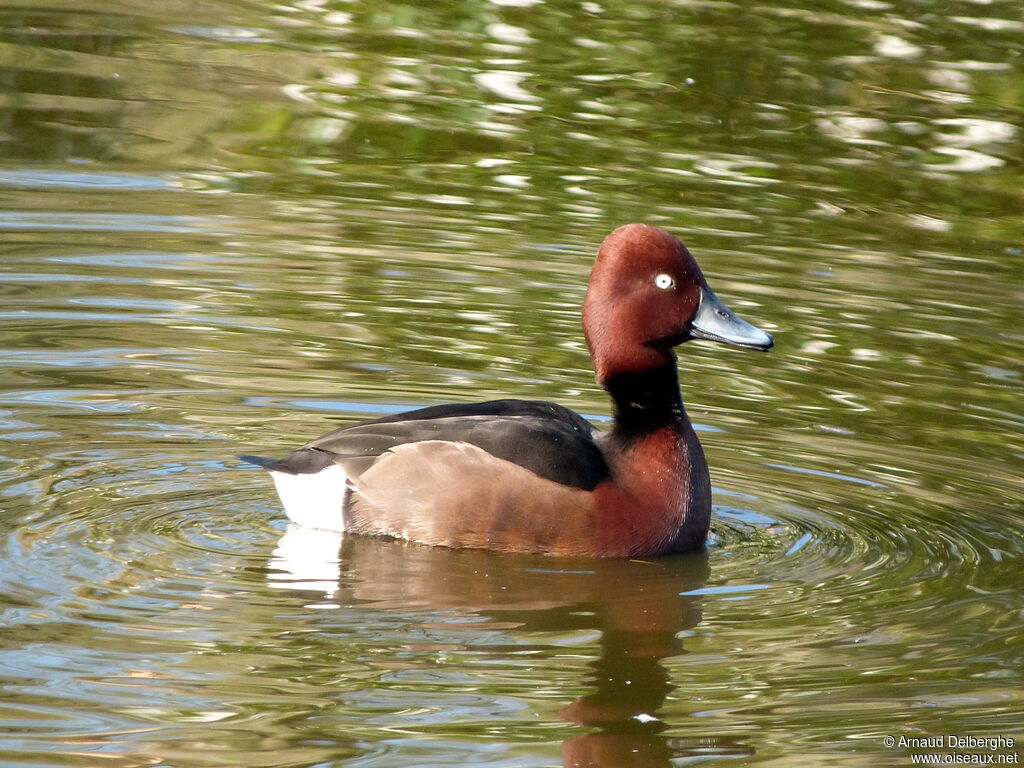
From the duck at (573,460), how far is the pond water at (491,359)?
0.14 meters

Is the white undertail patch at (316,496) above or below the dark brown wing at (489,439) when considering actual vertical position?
below

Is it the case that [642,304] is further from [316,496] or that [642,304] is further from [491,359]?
[491,359]

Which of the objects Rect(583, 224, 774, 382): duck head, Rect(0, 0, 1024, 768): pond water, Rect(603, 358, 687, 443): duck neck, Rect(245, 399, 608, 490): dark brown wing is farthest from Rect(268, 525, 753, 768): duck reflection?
Rect(583, 224, 774, 382): duck head

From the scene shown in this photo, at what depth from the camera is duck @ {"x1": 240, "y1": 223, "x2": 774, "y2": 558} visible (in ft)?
22.9

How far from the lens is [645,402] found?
7316 millimetres

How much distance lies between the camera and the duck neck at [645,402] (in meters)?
7.27

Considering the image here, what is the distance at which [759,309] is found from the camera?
10273 millimetres

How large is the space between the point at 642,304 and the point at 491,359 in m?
2.15

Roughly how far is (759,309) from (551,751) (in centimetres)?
550

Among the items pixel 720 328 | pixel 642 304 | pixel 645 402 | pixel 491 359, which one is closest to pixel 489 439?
pixel 645 402

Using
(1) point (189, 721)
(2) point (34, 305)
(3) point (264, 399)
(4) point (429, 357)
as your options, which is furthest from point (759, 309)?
(1) point (189, 721)

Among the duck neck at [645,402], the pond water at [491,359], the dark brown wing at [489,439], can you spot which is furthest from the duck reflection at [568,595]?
the duck neck at [645,402]

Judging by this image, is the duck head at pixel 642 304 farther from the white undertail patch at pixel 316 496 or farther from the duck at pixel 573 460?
the white undertail patch at pixel 316 496

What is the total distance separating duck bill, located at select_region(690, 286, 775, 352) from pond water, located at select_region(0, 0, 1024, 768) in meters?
0.75
